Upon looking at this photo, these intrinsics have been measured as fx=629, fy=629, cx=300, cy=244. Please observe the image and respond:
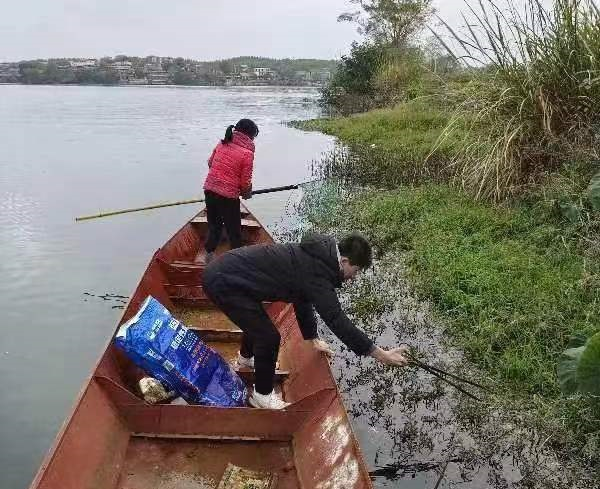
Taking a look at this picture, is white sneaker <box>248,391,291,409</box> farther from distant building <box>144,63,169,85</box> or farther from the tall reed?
distant building <box>144,63,169,85</box>

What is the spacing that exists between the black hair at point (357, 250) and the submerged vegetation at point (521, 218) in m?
1.18

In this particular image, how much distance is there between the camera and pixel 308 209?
39.0 feet

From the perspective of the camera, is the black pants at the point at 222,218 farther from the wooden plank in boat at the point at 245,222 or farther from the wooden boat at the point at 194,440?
the wooden boat at the point at 194,440

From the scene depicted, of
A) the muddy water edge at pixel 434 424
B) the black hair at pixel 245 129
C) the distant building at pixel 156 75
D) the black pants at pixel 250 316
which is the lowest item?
the distant building at pixel 156 75

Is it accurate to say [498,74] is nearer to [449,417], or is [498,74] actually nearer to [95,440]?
[449,417]

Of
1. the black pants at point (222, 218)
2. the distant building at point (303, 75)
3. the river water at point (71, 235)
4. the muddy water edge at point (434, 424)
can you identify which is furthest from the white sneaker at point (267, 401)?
the distant building at point (303, 75)

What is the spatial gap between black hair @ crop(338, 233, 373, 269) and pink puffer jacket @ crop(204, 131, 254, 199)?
11.0 ft

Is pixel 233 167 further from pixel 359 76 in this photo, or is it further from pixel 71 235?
pixel 359 76

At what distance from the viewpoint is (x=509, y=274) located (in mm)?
6469

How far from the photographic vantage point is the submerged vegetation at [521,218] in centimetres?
491

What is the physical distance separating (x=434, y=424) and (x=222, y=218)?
351 cm

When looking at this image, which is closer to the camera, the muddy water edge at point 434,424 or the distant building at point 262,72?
the muddy water edge at point 434,424

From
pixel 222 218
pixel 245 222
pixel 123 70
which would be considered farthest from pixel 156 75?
pixel 222 218

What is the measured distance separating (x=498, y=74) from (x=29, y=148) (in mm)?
19744
